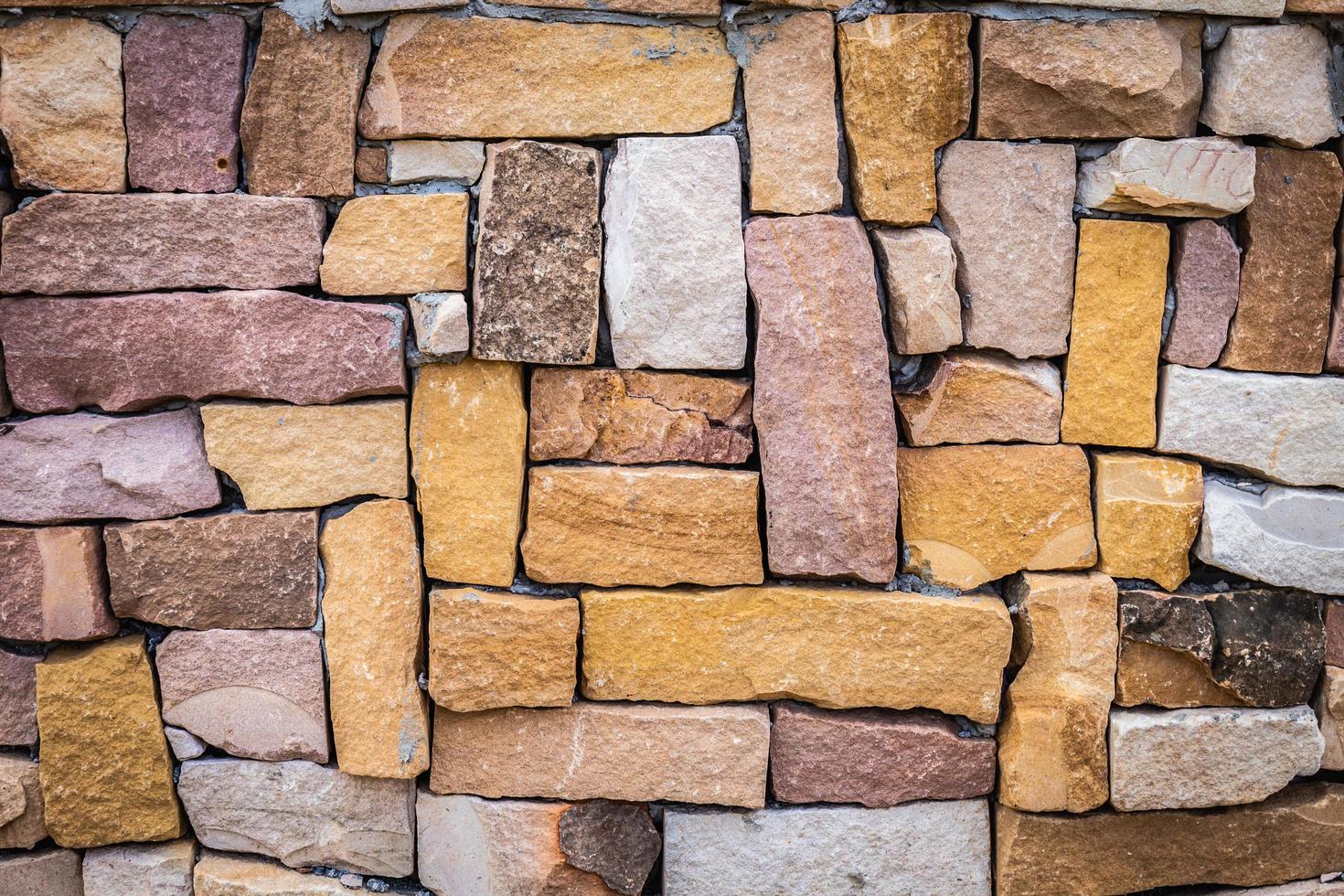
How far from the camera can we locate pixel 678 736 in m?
2.14

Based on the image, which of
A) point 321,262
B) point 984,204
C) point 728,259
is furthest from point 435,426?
point 984,204

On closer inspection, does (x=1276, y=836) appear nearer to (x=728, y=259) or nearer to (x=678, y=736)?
(x=678, y=736)

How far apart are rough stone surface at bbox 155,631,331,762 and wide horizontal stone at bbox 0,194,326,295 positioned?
828 millimetres

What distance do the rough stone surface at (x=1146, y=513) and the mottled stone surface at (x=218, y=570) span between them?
1.89 metres

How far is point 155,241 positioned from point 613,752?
1580 mm

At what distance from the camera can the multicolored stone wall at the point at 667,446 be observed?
203 centimetres

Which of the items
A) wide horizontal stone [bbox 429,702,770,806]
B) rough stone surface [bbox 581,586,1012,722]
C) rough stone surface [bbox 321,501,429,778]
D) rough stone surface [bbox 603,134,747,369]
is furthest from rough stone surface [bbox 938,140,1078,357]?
rough stone surface [bbox 321,501,429,778]

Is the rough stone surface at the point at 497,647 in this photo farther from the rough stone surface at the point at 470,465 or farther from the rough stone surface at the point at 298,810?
the rough stone surface at the point at 298,810

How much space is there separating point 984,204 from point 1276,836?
5.71 ft

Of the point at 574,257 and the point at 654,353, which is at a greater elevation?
the point at 574,257

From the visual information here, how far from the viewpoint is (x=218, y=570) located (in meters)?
2.10

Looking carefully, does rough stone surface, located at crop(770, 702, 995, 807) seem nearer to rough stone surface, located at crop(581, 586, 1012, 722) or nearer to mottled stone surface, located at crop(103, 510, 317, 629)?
rough stone surface, located at crop(581, 586, 1012, 722)

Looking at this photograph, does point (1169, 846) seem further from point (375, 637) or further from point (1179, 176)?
point (375, 637)

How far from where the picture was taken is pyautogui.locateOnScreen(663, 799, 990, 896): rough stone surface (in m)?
2.18
